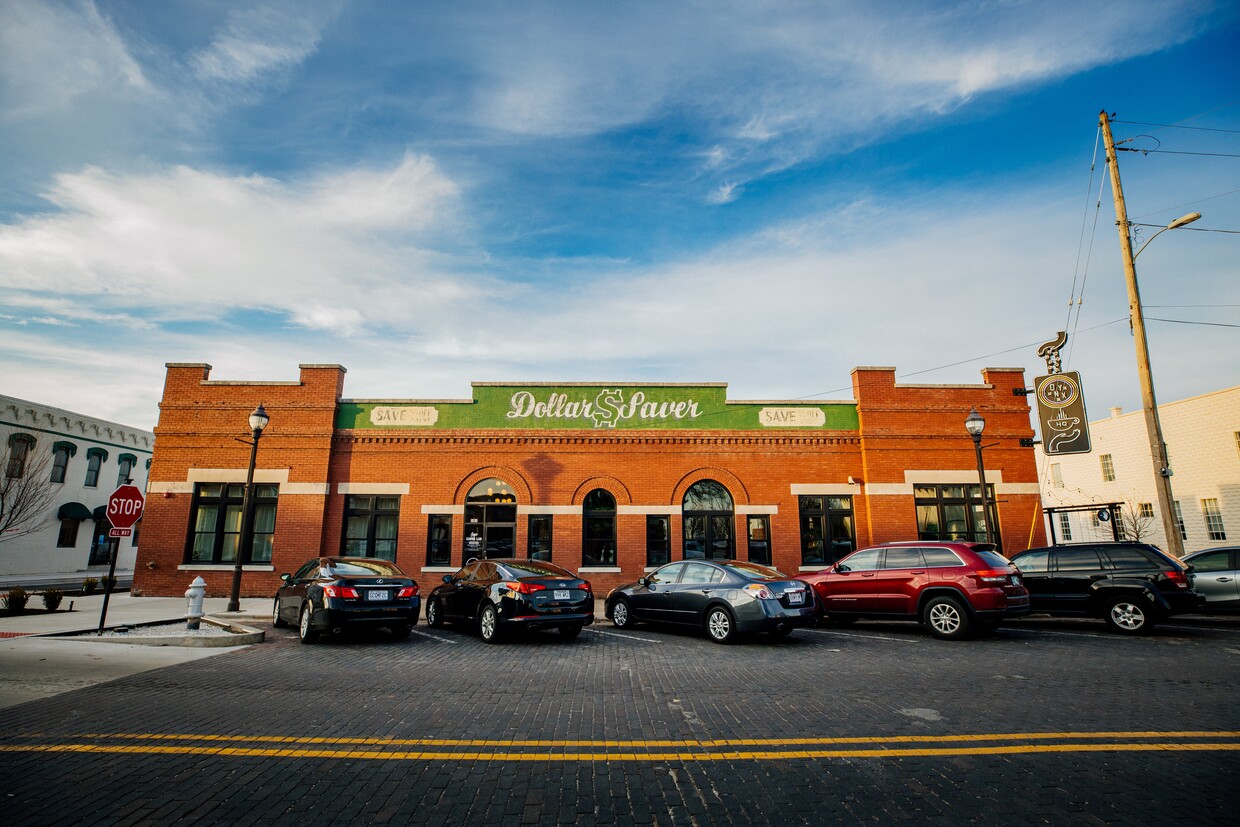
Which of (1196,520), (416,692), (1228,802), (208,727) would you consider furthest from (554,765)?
(1196,520)

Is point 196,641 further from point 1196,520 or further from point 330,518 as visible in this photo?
point 1196,520

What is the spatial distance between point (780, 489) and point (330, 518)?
14.3m

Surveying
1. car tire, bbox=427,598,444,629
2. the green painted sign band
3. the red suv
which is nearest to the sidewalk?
car tire, bbox=427,598,444,629

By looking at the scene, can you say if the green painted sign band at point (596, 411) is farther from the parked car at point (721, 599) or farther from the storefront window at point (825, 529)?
the parked car at point (721, 599)

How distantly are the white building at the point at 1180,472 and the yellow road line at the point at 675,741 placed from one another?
23145 mm

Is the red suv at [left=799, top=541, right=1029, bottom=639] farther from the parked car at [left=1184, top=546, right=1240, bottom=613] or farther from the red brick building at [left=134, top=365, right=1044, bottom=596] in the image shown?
the red brick building at [left=134, top=365, right=1044, bottom=596]

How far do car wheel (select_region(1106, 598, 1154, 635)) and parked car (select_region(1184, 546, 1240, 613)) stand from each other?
7.58ft

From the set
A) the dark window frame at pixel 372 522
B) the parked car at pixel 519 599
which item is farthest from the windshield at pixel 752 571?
the dark window frame at pixel 372 522

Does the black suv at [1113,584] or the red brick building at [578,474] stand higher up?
the red brick building at [578,474]

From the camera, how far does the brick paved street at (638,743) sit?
394 cm

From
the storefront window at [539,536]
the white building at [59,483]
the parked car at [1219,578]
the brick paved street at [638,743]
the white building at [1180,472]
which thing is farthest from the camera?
the white building at [59,483]

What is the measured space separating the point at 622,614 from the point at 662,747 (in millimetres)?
8200

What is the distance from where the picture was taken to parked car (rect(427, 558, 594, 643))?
1077cm

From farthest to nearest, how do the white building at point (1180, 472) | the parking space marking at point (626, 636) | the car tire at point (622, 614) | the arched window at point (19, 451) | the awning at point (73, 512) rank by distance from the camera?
the awning at point (73, 512)
the white building at point (1180, 472)
the arched window at point (19, 451)
the car tire at point (622, 614)
the parking space marking at point (626, 636)
